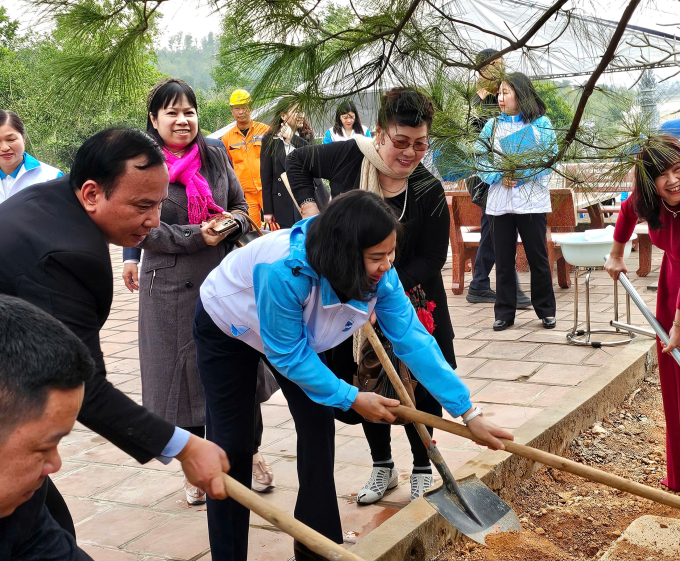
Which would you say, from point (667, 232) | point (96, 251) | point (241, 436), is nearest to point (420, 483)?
point (241, 436)

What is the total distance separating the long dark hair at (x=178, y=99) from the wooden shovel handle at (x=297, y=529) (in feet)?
6.02

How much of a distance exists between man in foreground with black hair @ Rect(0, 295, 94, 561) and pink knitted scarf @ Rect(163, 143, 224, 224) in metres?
1.85

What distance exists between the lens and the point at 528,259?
625 centimetres

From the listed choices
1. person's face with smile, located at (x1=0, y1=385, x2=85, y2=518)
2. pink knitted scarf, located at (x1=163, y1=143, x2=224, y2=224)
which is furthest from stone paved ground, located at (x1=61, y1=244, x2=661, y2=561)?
person's face with smile, located at (x1=0, y1=385, x2=85, y2=518)

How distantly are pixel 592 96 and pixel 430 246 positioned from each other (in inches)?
34.9

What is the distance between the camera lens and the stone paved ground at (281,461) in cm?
307

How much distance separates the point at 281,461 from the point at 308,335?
145cm

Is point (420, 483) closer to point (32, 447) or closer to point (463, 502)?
point (463, 502)

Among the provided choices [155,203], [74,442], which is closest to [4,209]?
[155,203]

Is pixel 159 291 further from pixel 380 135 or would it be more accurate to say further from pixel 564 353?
pixel 564 353

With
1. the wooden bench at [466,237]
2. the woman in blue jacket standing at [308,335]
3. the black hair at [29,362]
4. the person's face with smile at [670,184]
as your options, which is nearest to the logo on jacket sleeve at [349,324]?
the woman in blue jacket standing at [308,335]

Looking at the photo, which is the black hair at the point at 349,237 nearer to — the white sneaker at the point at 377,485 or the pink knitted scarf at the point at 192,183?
the pink knitted scarf at the point at 192,183

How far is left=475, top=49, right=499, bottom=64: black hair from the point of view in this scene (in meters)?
→ 2.80

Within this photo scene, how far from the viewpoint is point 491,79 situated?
9.27 feet
